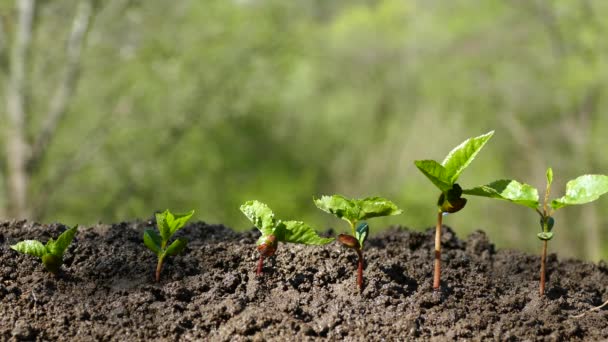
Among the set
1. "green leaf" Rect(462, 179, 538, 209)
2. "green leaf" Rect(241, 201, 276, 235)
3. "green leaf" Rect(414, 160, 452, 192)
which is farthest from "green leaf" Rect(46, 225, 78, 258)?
"green leaf" Rect(462, 179, 538, 209)

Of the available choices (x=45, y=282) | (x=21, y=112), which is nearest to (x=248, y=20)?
A: (x=21, y=112)

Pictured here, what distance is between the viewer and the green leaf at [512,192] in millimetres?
1348

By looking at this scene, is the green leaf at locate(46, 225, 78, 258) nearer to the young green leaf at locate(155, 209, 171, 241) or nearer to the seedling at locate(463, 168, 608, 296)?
the young green leaf at locate(155, 209, 171, 241)

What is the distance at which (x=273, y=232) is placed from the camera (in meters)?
A: 1.46

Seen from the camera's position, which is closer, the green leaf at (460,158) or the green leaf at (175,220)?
the green leaf at (460,158)

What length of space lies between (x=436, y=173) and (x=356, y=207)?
207 millimetres

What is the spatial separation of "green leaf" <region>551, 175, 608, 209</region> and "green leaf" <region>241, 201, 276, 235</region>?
2.17 ft

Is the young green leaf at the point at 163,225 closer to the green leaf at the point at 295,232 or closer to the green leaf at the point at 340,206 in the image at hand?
the green leaf at the point at 295,232

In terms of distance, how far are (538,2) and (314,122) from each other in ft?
19.3

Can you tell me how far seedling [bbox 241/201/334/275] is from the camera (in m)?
1.43

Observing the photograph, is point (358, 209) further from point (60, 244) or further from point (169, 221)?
point (60, 244)

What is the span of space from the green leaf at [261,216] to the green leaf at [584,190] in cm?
66

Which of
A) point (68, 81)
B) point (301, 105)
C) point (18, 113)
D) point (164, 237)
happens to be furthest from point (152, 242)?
point (301, 105)

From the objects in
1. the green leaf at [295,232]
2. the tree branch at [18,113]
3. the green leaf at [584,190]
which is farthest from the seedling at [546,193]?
the tree branch at [18,113]
